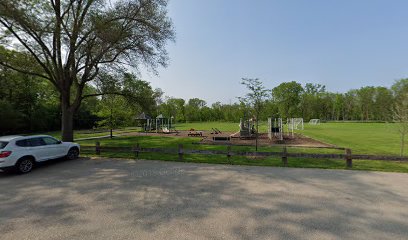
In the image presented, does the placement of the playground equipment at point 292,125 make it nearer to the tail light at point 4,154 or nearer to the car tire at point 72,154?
the car tire at point 72,154

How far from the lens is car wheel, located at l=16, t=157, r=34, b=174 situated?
866 centimetres

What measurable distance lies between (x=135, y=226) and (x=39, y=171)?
25.7 ft

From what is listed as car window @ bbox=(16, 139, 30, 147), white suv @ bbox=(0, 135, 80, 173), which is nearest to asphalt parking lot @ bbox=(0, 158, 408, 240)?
white suv @ bbox=(0, 135, 80, 173)

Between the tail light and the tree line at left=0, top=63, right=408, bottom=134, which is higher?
the tree line at left=0, top=63, right=408, bottom=134

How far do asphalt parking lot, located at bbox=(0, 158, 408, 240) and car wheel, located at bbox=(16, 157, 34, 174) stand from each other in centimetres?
60

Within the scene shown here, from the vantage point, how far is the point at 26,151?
899cm

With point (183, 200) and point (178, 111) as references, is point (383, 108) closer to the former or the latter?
point (178, 111)

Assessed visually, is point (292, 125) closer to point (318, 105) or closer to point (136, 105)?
point (136, 105)

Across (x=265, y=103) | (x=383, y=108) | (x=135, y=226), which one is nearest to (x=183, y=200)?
(x=135, y=226)

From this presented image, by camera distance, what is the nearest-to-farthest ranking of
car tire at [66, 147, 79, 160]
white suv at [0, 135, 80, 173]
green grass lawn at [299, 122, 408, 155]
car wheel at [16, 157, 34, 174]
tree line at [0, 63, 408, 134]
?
1. white suv at [0, 135, 80, 173]
2. car wheel at [16, 157, 34, 174]
3. car tire at [66, 147, 79, 160]
4. green grass lawn at [299, 122, 408, 155]
5. tree line at [0, 63, 408, 134]

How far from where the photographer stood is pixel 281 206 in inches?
208

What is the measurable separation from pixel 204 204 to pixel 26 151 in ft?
29.2

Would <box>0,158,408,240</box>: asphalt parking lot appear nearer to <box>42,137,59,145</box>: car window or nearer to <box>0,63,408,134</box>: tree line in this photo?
<box>42,137,59,145</box>: car window

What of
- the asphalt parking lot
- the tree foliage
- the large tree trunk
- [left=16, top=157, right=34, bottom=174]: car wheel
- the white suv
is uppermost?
the tree foliage
